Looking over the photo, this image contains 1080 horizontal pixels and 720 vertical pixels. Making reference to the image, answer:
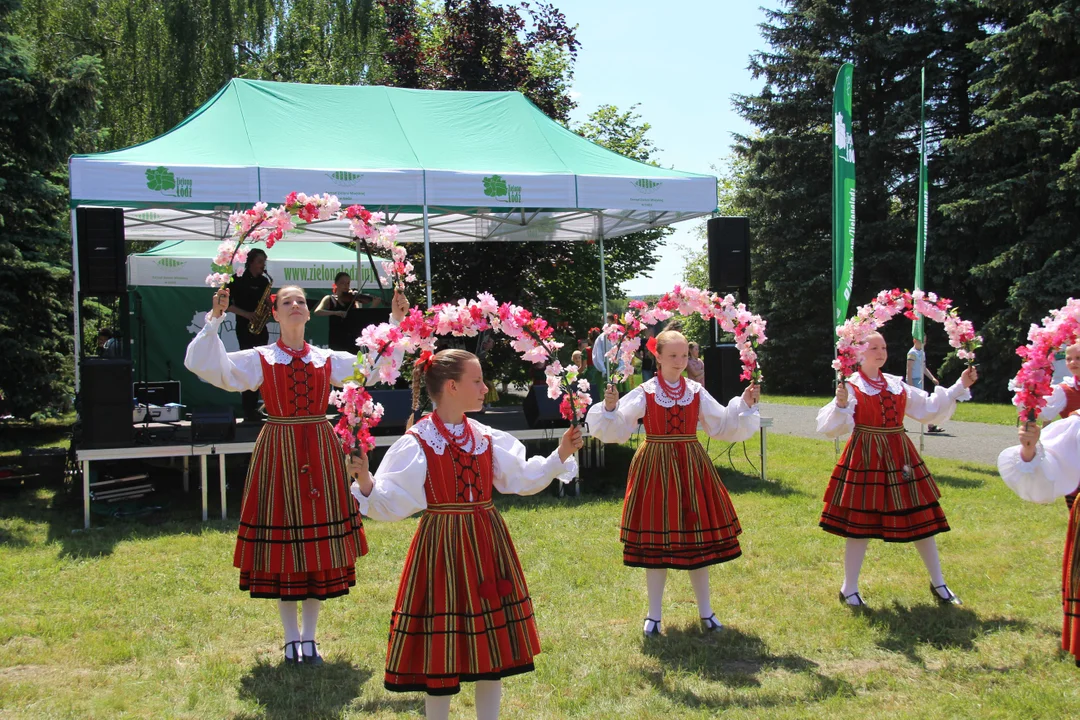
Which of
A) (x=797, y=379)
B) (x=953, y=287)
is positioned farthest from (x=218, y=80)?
(x=953, y=287)

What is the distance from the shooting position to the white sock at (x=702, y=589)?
4.77 m

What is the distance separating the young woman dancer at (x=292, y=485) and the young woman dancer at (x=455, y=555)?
119 centimetres

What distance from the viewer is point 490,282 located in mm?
16062

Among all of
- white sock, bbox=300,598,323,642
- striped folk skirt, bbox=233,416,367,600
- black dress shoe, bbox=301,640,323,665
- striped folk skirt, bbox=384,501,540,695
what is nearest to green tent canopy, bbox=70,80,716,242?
striped folk skirt, bbox=233,416,367,600

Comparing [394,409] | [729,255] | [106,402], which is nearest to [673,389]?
[394,409]

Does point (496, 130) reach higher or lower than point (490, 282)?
higher

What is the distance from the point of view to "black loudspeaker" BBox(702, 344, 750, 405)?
29.8ft

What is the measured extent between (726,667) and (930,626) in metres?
1.26

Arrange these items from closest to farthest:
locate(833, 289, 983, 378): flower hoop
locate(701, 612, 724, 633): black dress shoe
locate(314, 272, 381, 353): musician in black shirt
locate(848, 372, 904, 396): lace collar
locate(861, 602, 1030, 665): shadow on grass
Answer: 1. locate(861, 602, 1030, 665): shadow on grass
2. locate(701, 612, 724, 633): black dress shoe
3. locate(833, 289, 983, 378): flower hoop
4. locate(848, 372, 904, 396): lace collar
5. locate(314, 272, 381, 353): musician in black shirt

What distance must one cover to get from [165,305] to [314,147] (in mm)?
6185

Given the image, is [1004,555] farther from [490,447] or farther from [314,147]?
[314,147]

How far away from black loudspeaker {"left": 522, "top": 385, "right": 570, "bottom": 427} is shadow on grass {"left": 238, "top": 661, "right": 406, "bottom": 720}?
4513 millimetres

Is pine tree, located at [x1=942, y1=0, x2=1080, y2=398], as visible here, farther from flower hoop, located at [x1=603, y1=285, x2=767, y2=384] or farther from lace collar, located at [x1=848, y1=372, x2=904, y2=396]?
flower hoop, located at [x1=603, y1=285, x2=767, y2=384]

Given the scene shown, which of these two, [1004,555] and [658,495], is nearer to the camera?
[658,495]
